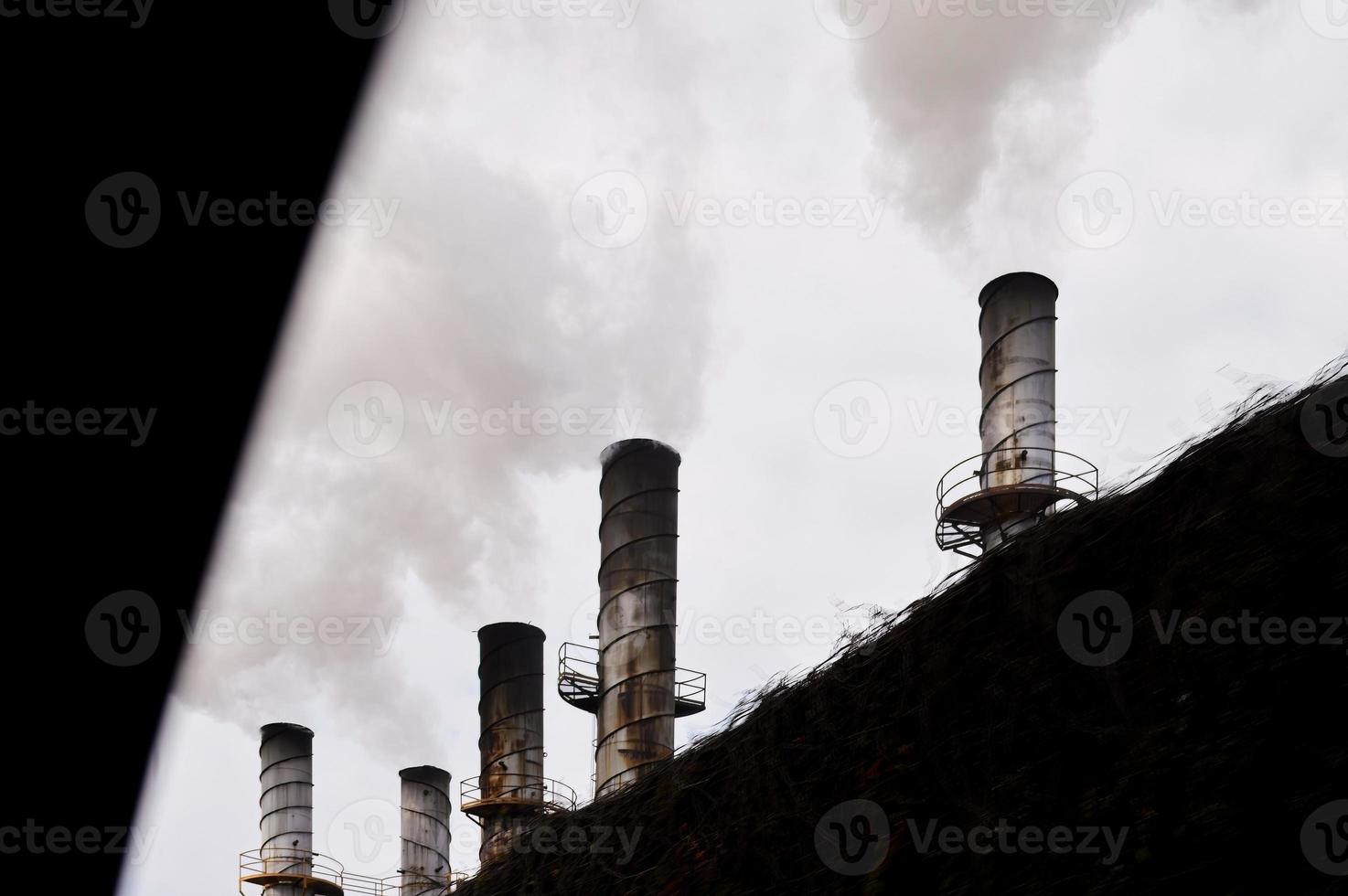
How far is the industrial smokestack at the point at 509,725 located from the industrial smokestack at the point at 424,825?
400 cm

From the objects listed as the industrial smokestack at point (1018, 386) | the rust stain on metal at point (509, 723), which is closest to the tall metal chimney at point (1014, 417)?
the industrial smokestack at point (1018, 386)

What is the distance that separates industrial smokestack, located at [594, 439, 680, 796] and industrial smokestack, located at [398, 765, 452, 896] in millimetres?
9810

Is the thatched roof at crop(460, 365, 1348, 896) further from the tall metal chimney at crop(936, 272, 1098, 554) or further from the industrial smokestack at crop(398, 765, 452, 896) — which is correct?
the industrial smokestack at crop(398, 765, 452, 896)

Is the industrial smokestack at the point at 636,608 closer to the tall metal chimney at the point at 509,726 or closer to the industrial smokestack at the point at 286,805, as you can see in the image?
the tall metal chimney at the point at 509,726

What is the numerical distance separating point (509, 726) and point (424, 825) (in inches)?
214

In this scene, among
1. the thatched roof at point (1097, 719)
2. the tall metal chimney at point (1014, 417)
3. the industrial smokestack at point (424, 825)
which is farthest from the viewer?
the industrial smokestack at point (424, 825)

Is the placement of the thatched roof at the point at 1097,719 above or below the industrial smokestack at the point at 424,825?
below

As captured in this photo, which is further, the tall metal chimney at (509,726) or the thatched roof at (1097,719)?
the tall metal chimney at (509,726)

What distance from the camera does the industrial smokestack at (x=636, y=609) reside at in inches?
763

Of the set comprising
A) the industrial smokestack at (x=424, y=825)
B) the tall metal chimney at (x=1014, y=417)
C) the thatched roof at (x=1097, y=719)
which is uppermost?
the tall metal chimney at (x=1014, y=417)

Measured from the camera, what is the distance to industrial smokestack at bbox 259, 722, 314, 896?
26.9 metres

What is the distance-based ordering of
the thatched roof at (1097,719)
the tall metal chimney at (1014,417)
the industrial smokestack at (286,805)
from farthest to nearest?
the industrial smokestack at (286,805), the tall metal chimney at (1014,417), the thatched roof at (1097,719)

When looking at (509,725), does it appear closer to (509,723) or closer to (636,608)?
(509,723)

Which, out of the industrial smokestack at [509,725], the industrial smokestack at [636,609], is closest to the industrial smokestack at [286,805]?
the industrial smokestack at [509,725]
